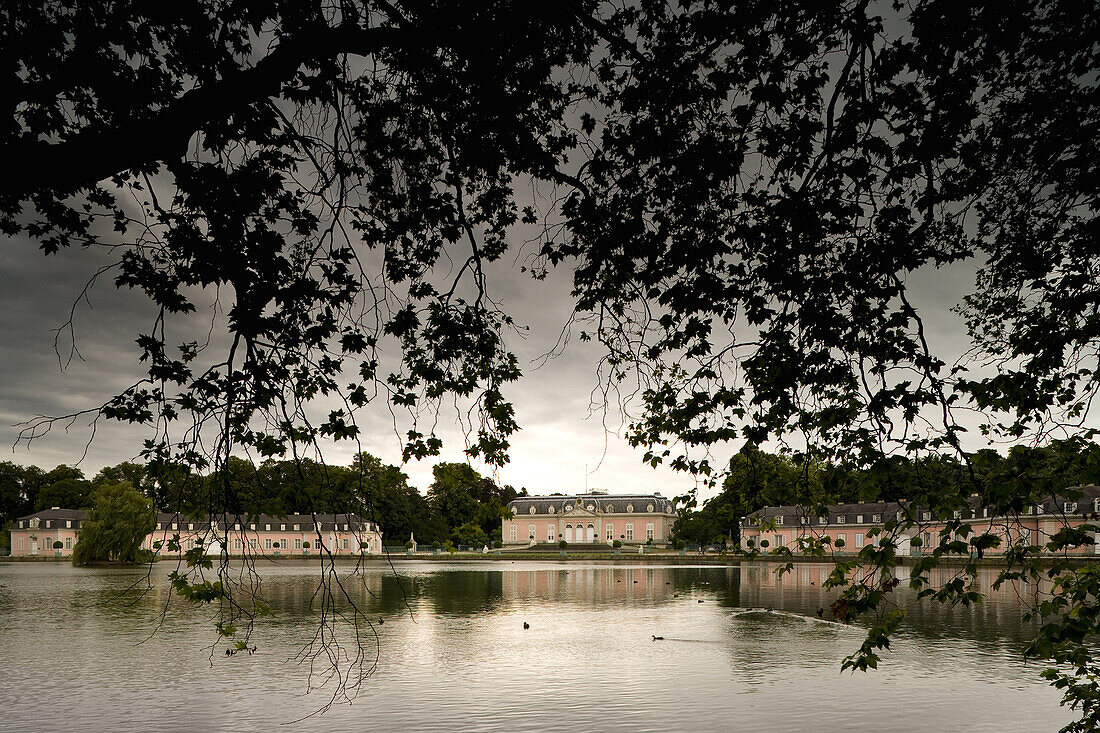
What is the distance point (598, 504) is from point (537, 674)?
90.2m

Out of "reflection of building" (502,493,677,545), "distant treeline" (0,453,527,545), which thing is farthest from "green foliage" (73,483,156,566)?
"distant treeline" (0,453,527,545)

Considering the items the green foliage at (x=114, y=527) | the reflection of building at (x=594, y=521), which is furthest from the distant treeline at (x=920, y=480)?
the reflection of building at (x=594, y=521)

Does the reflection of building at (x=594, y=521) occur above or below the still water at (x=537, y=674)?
below

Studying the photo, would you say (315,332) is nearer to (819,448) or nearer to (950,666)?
(819,448)

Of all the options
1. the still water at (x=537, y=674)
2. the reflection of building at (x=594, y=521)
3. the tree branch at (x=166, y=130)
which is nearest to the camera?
the tree branch at (x=166, y=130)

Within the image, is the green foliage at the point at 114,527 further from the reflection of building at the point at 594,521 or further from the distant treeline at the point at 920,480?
the distant treeline at the point at 920,480

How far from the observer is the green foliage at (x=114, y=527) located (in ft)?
177

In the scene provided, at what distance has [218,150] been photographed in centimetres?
522

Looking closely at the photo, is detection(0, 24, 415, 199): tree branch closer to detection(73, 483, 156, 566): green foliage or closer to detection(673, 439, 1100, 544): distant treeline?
detection(673, 439, 1100, 544): distant treeline

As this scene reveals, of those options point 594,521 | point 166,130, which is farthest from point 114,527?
point 594,521

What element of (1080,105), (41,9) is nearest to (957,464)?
(1080,105)

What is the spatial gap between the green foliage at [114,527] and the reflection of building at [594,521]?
166 ft

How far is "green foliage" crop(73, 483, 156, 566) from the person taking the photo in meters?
53.8

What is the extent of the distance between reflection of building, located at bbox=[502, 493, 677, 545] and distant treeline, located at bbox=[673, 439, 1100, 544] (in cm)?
9492
